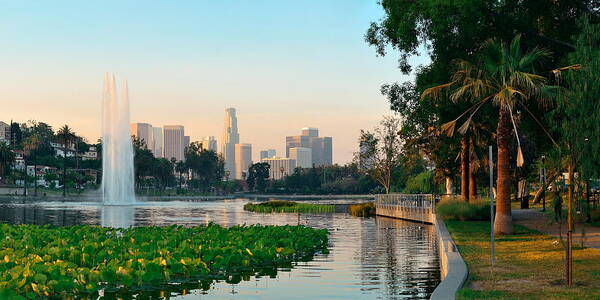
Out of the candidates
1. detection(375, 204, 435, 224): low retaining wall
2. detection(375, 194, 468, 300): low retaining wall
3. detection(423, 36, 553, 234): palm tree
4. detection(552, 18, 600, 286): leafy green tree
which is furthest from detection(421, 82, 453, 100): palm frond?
detection(375, 204, 435, 224): low retaining wall

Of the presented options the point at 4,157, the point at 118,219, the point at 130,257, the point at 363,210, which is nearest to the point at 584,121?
the point at 130,257

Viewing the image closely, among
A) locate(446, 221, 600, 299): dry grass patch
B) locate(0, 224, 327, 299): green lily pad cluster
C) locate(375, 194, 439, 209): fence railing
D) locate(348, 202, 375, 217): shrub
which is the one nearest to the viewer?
locate(446, 221, 600, 299): dry grass patch

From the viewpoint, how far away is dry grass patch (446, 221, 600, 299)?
15234 millimetres

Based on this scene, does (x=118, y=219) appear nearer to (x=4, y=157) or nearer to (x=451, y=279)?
(x=451, y=279)

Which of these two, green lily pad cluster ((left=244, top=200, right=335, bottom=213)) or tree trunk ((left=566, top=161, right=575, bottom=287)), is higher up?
tree trunk ((left=566, top=161, right=575, bottom=287))

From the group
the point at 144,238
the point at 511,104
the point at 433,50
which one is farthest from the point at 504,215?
the point at 144,238

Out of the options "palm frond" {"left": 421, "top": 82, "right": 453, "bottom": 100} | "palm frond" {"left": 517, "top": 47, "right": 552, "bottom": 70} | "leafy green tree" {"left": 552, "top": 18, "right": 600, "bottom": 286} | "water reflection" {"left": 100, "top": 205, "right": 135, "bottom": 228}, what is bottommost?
"water reflection" {"left": 100, "top": 205, "right": 135, "bottom": 228}

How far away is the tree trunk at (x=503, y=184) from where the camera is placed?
32.9 metres

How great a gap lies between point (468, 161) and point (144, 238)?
28.9 m

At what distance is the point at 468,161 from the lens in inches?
2012

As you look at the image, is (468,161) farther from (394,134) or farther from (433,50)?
(394,134)

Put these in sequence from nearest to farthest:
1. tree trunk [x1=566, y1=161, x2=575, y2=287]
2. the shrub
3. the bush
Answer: tree trunk [x1=566, y1=161, x2=575, y2=287], the bush, the shrub

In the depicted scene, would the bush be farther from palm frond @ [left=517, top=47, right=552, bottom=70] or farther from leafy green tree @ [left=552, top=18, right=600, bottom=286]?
leafy green tree @ [left=552, top=18, right=600, bottom=286]

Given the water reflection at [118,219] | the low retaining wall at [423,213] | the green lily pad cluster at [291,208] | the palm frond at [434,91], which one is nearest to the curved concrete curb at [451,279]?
the low retaining wall at [423,213]
